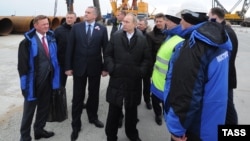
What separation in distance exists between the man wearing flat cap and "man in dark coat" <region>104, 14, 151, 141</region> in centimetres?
163

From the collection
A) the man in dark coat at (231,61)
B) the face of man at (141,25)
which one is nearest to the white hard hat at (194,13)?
the man in dark coat at (231,61)

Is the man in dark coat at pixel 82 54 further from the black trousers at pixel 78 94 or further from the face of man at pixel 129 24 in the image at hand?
the face of man at pixel 129 24

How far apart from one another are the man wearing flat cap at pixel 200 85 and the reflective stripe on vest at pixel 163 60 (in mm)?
1050

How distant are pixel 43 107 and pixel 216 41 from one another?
9.47 ft

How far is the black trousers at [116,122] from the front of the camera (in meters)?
3.87

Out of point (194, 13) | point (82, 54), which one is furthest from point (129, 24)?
point (194, 13)

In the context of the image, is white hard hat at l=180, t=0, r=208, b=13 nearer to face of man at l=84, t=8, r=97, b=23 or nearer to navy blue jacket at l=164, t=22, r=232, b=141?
navy blue jacket at l=164, t=22, r=232, b=141

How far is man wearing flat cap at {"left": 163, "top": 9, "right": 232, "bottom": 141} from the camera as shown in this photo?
199cm

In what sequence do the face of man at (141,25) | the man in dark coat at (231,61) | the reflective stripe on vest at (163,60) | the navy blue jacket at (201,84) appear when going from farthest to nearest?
1. the face of man at (141,25)
2. the man in dark coat at (231,61)
3. the reflective stripe on vest at (163,60)
4. the navy blue jacket at (201,84)

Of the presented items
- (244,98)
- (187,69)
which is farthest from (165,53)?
(244,98)

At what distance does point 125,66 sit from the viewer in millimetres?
3756

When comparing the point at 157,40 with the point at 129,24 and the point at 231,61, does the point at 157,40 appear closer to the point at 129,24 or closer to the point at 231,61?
the point at 129,24

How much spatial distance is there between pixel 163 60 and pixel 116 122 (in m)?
1.12

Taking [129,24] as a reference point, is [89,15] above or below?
above
